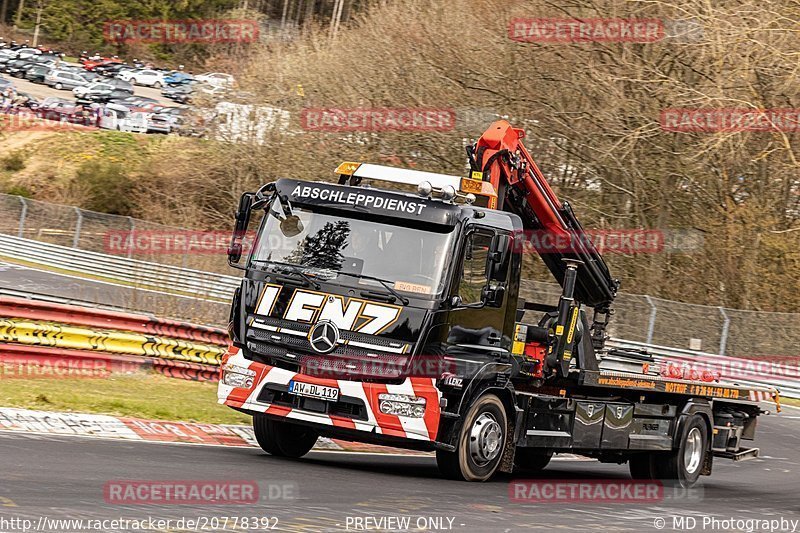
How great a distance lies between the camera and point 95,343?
16141 mm

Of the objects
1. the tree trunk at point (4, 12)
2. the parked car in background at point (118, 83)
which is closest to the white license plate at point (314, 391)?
the parked car in background at point (118, 83)

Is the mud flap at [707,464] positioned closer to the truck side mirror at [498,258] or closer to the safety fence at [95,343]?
the truck side mirror at [498,258]

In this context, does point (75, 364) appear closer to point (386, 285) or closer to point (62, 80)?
point (386, 285)

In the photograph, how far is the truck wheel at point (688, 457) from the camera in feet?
44.5

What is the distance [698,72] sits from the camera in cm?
2980

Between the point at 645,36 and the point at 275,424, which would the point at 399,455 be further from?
the point at 645,36

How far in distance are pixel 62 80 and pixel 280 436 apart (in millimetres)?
60679

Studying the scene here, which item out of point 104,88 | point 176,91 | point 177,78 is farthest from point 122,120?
point 177,78

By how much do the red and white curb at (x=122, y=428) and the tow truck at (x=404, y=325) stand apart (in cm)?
108

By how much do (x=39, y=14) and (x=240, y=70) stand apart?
3881 cm

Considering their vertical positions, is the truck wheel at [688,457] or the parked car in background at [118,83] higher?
the parked car in background at [118,83]
